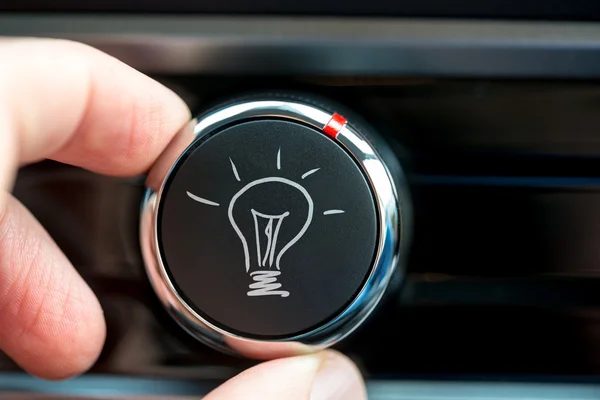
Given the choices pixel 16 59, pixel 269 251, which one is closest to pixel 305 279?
pixel 269 251

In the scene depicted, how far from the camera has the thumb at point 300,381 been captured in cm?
46

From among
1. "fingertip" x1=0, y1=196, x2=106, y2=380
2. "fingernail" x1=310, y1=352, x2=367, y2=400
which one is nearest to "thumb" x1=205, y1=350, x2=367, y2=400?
"fingernail" x1=310, y1=352, x2=367, y2=400

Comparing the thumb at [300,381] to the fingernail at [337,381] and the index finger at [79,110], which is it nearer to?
the fingernail at [337,381]

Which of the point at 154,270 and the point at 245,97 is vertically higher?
the point at 245,97

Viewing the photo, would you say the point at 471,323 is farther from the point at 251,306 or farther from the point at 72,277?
the point at 72,277

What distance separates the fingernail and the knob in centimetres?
2

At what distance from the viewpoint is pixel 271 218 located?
1.62 ft

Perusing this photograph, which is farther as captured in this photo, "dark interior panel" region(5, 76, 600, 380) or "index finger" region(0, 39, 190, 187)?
"dark interior panel" region(5, 76, 600, 380)

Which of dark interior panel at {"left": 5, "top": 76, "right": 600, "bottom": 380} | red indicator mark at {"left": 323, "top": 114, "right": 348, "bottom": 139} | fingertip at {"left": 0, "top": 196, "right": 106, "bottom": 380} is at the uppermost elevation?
red indicator mark at {"left": 323, "top": 114, "right": 348, "bottom": 139}

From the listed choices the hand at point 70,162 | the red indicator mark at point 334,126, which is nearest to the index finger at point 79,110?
the hand at point 70,162

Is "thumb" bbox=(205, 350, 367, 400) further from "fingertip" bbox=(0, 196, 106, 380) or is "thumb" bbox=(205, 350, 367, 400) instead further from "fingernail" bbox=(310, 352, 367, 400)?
"fingertip" bbox=(0, 196, 106, 380)

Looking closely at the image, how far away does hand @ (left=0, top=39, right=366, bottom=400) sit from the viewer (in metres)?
0.45

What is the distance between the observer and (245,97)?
526mm

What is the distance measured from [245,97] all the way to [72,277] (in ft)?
0.68
